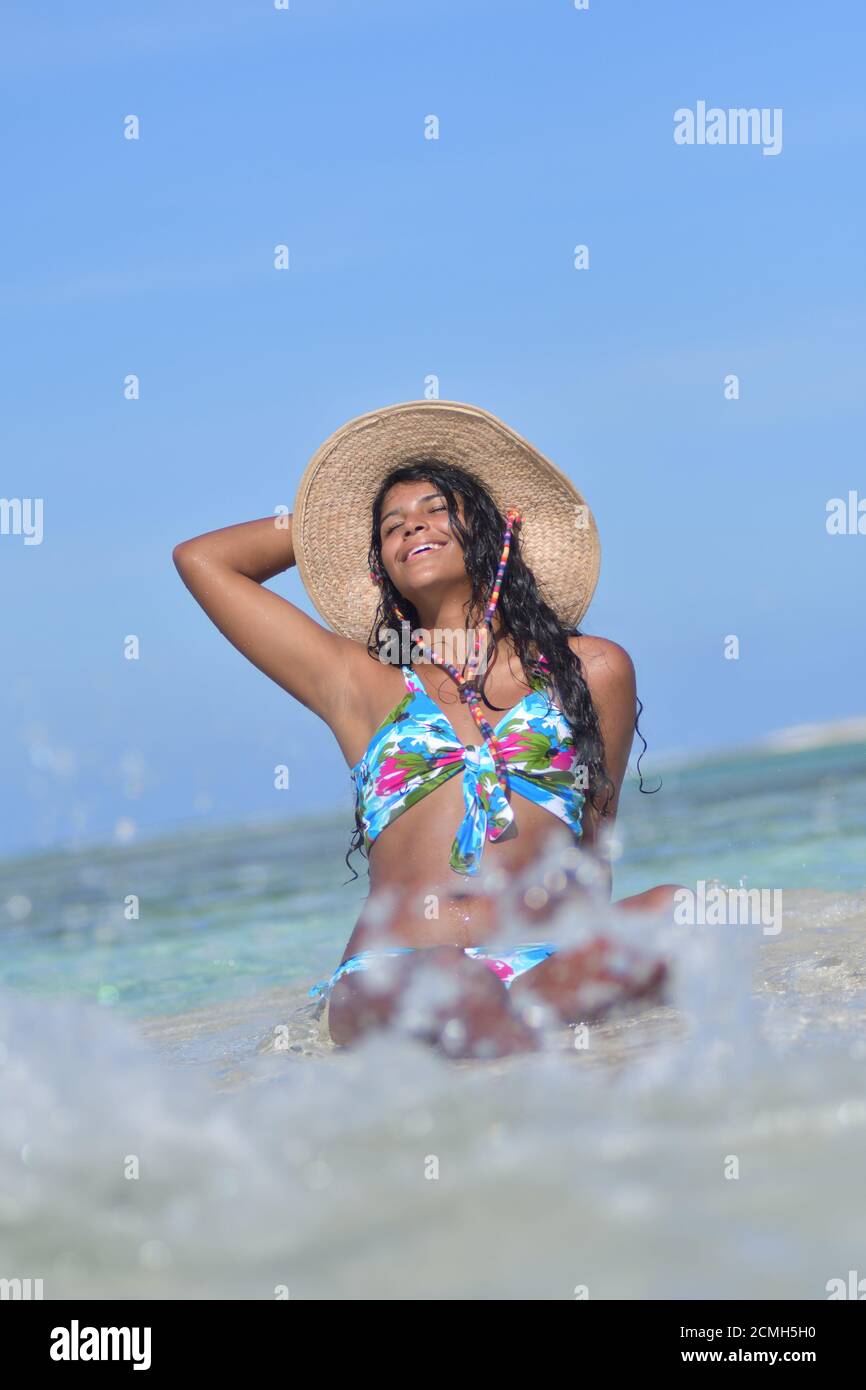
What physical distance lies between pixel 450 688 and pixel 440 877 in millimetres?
618

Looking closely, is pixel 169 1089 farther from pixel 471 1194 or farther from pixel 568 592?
pixel 568 592

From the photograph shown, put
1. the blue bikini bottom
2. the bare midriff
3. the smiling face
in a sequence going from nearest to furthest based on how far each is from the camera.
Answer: the blue bikini bottom → the bare midriff → the smiling face

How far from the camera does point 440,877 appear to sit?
3.97 metres

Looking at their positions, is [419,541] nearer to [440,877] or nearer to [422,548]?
[422,548]

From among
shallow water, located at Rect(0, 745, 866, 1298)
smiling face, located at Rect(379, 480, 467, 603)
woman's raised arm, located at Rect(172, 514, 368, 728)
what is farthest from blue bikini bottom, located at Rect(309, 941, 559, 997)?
smiling face, located at Rect(379, 480, 467, 603)

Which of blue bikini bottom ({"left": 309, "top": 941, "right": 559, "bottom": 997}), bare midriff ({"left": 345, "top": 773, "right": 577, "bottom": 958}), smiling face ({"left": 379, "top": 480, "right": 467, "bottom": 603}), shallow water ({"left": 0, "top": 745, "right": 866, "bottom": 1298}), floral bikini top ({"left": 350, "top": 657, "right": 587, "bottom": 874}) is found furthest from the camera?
smiling face ({"left": 379, "top": 480, "right": 467, "bottom": 603})

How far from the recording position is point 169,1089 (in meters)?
3.15

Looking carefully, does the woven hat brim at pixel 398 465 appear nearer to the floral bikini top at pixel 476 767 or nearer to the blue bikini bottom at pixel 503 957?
the floral bikini top at pixel 476 767

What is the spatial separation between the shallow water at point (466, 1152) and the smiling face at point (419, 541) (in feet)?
4.04

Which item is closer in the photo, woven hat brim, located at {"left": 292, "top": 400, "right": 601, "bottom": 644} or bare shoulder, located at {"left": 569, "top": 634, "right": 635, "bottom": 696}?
bare shoulder, located at {"left": 569, "top": 634, "right": 635, "bottom": 696}

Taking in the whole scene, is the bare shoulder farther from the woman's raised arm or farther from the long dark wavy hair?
the woman's raised arm

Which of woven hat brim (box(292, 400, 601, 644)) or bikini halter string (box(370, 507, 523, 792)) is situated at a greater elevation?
woven hat brim (box(292, 400, 601, 644))

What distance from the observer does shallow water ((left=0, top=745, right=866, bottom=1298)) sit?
2150 mm
